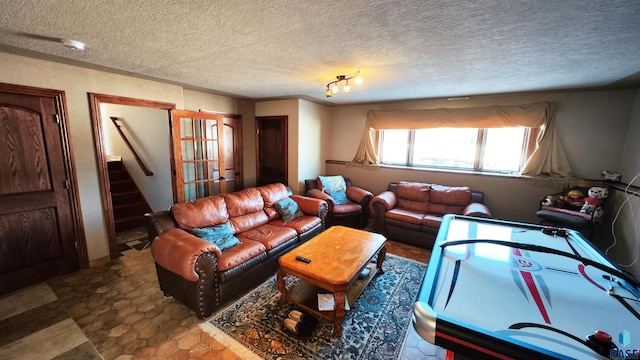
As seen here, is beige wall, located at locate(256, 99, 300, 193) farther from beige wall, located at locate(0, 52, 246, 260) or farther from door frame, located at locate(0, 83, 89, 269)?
door frame, located at locate(0, 83, 89, 269)

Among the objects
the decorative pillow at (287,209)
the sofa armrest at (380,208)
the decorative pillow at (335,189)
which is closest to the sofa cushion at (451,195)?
the sofa armrest at (380,208)

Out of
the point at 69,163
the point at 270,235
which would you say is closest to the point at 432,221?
the point at 270,235

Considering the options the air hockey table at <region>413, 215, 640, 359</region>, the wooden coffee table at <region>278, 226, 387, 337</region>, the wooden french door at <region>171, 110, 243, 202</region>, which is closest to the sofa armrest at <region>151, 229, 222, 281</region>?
the wooden coffee table at <region>278, 226, 387, 337</region>

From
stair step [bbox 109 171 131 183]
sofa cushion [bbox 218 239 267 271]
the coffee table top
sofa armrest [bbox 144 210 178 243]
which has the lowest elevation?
sofa cushion [bbox 218 239 267 271]

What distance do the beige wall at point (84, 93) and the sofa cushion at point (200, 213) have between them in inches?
48.1

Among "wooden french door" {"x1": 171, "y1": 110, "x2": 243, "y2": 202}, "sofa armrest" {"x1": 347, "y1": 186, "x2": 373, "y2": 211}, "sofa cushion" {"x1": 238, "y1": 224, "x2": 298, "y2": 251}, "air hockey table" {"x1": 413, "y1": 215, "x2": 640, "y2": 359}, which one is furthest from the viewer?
"sofa armrest" {"x1": 347, "y1": 186, "x2": 373, "y2": 211}

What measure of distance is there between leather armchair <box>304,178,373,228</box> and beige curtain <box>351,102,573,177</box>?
1534 mm

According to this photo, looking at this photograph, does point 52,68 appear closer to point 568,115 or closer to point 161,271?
point 161,271

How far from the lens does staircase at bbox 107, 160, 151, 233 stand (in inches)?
159

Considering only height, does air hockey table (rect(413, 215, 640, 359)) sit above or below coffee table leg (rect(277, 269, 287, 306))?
above

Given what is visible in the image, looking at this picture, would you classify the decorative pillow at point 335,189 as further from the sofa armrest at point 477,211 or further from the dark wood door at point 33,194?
the dark wood door at point 33,194

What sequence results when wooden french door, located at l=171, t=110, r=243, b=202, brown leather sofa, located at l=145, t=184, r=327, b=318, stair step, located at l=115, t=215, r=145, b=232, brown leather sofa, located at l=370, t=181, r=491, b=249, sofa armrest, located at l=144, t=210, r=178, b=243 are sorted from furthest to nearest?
1. stair step, located at l=115, t=215, r=145, b=232
2. wooden french door, located at l=171, t=110, r=243, b=202
3. brown leather sofa, located at l=370, t=181, r=491, b=249
4. sofa armrest, located at l=144, t=210, r=178, b=243
5. brown leather sofa, located at l=145, t=184, r=327, b=318

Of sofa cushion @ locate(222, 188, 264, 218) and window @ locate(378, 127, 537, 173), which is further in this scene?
window @ locate(378, 127, 537, 173)

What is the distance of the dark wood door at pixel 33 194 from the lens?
2.32 meters
